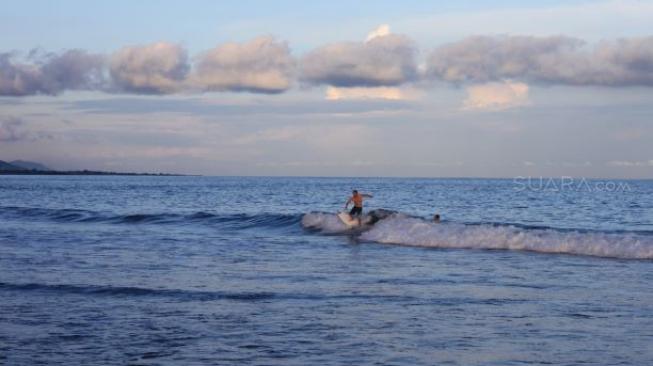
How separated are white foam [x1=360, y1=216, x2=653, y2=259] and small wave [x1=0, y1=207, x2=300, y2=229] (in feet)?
28.7

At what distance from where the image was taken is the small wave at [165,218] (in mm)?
42500

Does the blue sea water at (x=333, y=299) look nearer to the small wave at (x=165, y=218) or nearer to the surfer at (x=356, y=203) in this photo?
the surfer at (x=356, y=203)

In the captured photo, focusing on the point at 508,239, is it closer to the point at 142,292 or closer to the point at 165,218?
the point at 142,292

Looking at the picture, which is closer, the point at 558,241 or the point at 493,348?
the point at 493,348

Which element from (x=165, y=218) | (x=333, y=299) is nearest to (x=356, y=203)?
(x=165, y=218)

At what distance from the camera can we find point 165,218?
1842 inches

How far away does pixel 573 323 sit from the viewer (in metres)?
14.0

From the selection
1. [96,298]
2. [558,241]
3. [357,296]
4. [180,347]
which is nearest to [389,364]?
[180,347]

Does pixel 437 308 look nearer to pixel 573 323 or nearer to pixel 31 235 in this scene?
pixel 573 323

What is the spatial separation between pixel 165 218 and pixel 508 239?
2300 centimetres

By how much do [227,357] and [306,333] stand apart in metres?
1.87

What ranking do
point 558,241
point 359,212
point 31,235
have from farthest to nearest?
point 359,212 → point 31,235 → point 558,241

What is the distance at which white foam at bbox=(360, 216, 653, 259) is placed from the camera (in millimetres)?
26953

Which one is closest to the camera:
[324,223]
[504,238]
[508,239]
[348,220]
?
[508,239]
